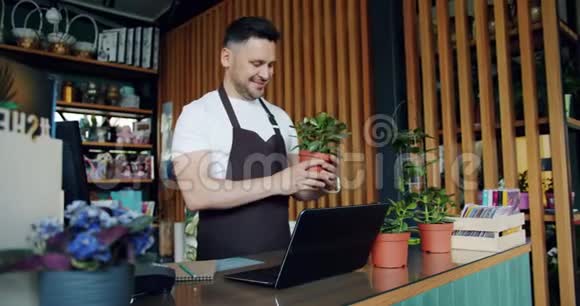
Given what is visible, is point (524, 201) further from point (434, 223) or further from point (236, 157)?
point (236, 157)

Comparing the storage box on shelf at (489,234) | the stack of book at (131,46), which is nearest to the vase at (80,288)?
the storage box on shelf at (489,234)

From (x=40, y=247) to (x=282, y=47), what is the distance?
2.70m

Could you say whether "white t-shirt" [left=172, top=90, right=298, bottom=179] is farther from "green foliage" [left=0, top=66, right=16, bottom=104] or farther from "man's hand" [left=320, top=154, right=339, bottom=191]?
"green foliage" [left=0, top=66, right=16, bottom=104]

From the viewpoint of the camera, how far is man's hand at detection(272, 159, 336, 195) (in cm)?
118

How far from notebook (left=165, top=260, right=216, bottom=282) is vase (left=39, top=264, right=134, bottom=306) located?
1.37 feet

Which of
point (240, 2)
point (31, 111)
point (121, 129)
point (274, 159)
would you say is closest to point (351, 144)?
point (274, 159)

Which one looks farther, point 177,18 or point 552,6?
point 177,18

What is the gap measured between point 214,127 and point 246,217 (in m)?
0.36

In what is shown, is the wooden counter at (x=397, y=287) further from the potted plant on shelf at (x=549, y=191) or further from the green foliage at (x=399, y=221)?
the potted plant on shelf at (x=549, y=191)

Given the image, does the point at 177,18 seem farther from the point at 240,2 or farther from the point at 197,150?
the point at 197,150

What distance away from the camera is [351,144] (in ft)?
8.72

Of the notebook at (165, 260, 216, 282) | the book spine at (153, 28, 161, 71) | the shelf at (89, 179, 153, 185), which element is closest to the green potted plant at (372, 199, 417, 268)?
the notebook at (165, 260, 216, 282)

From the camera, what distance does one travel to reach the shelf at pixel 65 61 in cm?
364

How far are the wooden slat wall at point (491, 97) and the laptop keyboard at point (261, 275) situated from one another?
1290 millimetres
